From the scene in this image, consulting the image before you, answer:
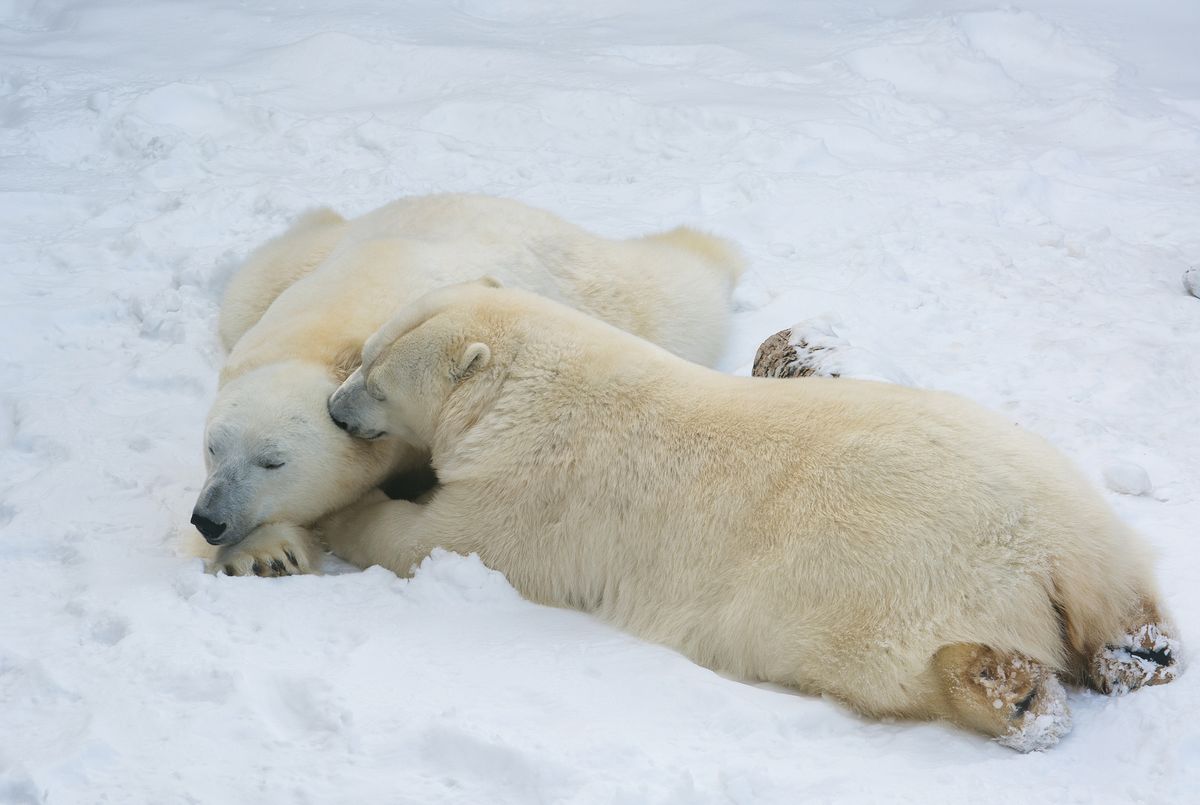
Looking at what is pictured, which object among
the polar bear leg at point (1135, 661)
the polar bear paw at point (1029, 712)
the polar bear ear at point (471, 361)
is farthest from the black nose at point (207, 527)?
the polar bear leg at point (1135, 661)

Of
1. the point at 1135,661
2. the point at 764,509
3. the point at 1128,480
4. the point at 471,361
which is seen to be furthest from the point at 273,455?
the point at 1128,480

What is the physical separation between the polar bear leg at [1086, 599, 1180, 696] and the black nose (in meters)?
2.27

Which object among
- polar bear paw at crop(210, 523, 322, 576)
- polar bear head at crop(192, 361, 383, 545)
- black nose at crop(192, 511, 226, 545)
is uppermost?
polar bear head at crop(192, 361, 383, 545)

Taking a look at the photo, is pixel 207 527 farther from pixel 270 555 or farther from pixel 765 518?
pixel 765 518

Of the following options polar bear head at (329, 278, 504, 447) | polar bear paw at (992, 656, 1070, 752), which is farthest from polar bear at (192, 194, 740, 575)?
polar bear paw at (992, 656, 1070, 752)

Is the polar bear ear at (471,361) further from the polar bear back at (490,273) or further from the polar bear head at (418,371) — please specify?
the polar bear back at (490,273)

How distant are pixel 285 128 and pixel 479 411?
4.10 meters

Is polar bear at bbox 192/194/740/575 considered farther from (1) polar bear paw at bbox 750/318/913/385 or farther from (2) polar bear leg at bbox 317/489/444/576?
(1) polar bear paw at bbox 750/318/913/385

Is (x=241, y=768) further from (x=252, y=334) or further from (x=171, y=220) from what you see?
(x=171, y=220)

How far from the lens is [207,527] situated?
3.28 m

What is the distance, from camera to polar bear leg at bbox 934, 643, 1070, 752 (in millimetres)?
2539

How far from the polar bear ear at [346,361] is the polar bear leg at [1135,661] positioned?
2232 millimetres

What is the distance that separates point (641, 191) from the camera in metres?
6.45

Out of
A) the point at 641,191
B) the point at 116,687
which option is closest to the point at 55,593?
the point at 116,687
